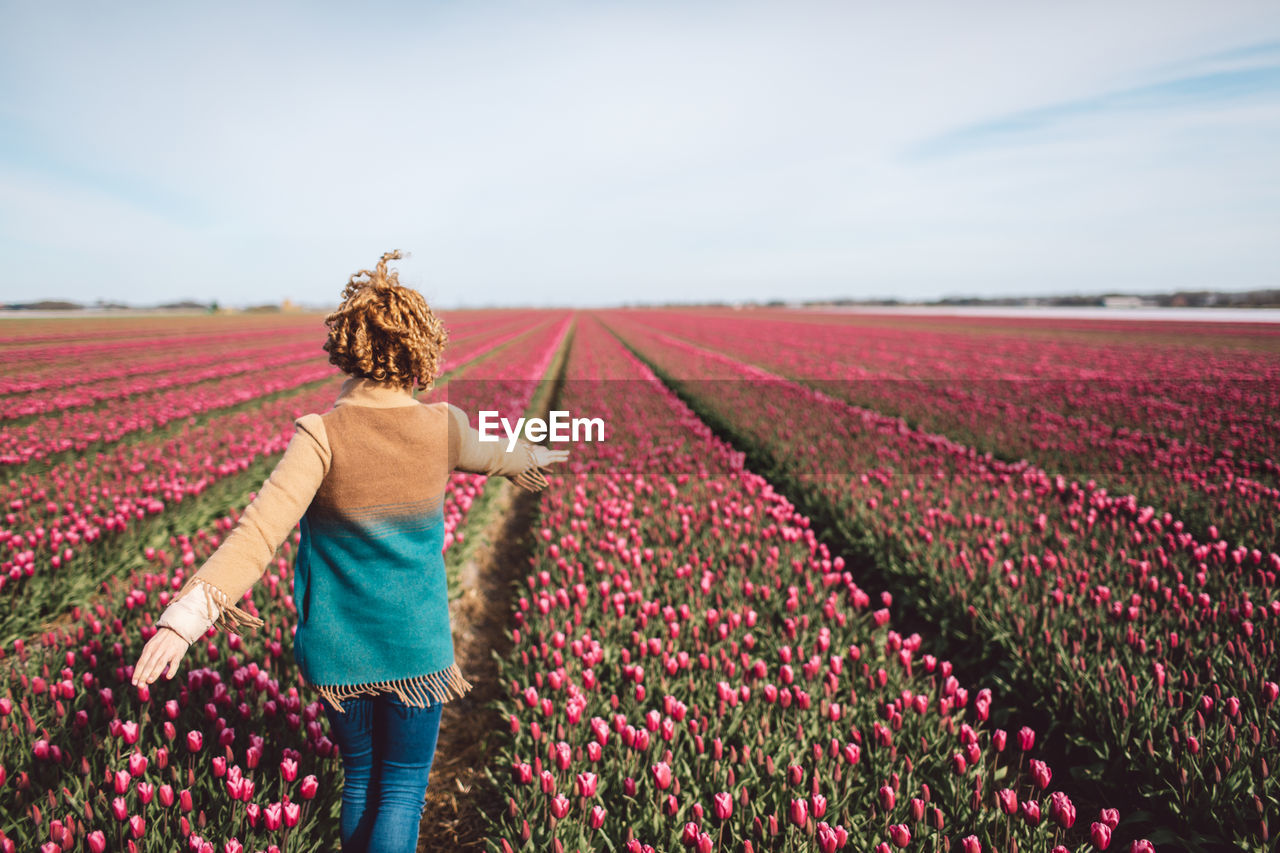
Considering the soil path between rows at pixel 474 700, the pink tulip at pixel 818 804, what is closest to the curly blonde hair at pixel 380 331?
the soil path between rows at pixel 474 700

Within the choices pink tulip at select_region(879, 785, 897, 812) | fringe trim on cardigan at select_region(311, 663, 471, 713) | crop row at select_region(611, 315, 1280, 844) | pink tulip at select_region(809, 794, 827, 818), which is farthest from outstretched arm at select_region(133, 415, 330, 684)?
crop row at select_region(611, 315, 1280, 844)

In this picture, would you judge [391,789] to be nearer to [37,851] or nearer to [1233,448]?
[37,851]

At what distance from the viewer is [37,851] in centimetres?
207

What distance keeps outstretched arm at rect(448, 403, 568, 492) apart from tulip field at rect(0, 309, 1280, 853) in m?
1.23

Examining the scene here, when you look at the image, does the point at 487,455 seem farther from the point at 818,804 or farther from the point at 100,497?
→ the point at 100,497

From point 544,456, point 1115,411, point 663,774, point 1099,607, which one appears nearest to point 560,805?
point 663,774

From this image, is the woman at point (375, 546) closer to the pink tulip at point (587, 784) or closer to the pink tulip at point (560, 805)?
the pink tulip at point (560, 805)

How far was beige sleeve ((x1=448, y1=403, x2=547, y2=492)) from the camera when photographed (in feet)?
6.70

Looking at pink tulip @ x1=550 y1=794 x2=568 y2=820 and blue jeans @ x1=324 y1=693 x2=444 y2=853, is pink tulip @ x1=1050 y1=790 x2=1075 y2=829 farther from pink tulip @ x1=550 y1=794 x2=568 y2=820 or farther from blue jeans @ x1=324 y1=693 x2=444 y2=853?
blue jeans @ x1=324 y1=693 x2=444 y2=853

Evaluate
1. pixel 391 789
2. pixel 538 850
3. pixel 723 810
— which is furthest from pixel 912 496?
pixel 391 789

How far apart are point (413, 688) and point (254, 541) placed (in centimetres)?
74

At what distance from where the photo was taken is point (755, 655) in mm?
3656

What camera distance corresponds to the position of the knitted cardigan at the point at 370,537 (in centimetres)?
180

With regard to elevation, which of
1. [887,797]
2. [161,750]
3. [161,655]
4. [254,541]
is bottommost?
[887,797]
